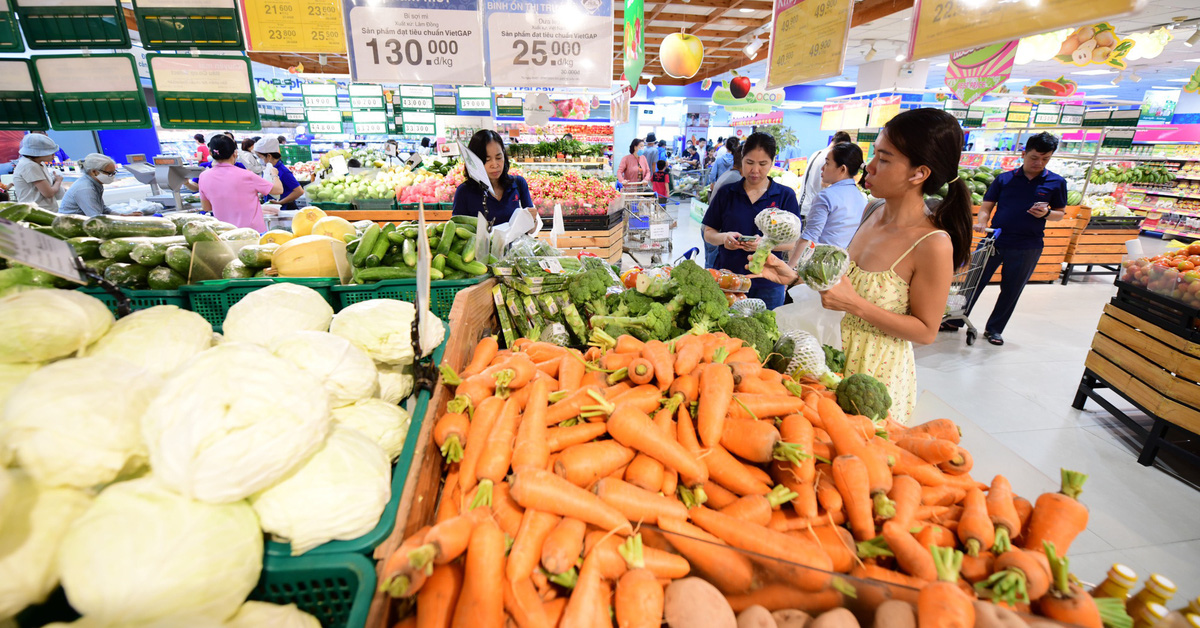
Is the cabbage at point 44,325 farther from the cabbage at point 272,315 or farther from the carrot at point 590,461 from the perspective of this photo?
the carrot at point 590,461

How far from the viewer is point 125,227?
198cm

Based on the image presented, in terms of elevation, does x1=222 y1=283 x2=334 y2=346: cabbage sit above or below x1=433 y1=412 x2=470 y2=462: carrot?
above

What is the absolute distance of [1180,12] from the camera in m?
7.00

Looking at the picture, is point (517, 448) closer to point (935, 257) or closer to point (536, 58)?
point (935, 257)

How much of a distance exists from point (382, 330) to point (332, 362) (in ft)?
0.94

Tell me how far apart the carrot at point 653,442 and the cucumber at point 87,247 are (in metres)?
2.23

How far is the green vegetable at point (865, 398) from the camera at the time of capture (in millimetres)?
1454

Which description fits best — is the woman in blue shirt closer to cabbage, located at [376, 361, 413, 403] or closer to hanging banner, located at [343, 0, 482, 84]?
hanging banner, located at [343, 0, 482, 84]

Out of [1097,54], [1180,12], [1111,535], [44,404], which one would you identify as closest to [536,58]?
[44,404]

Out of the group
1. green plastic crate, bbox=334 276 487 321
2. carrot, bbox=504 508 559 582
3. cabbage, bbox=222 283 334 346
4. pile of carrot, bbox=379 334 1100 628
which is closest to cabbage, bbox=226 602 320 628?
pile of carrot, bbox=379 334 1100 628

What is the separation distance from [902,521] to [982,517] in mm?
193

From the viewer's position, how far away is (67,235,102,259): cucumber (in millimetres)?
1814

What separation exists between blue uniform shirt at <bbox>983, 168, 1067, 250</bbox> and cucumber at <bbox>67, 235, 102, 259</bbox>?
7.11 m

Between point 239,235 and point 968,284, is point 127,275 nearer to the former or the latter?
point 239,235
